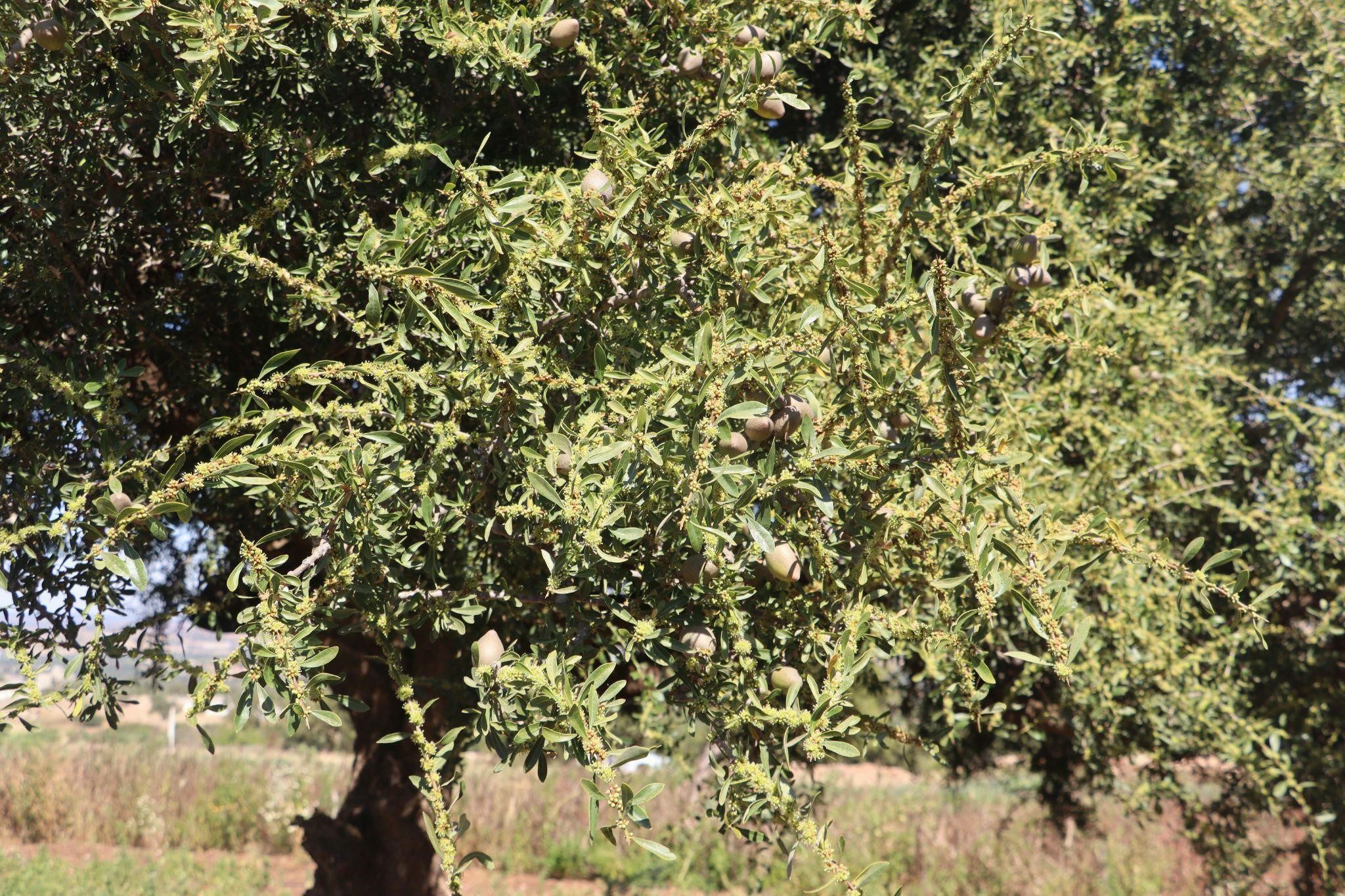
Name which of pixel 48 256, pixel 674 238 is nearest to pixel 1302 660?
pixel 674 238

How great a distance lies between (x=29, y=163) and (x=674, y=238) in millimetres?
1603

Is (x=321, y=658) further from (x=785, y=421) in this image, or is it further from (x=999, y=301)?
(x=999, y=301)

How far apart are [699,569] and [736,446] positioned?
223mm

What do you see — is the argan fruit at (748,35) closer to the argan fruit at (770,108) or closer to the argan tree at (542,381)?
the argan tree at (542,381)

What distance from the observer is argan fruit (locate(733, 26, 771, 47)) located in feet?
7.03

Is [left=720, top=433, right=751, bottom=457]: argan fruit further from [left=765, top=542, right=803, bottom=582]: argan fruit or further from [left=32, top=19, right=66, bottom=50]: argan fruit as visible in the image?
[left=32, top=19, right=66, bottom=50]: argan fruit

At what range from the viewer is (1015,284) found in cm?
173

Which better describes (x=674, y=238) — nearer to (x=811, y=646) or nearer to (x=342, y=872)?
(x=811, y=646)

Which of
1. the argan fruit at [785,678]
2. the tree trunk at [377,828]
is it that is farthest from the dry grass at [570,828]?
the argan fruit at [785,678]

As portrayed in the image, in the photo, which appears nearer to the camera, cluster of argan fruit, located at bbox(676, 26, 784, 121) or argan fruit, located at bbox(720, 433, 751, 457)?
argan fruit, located at bbox(720, 433, 751, 457)

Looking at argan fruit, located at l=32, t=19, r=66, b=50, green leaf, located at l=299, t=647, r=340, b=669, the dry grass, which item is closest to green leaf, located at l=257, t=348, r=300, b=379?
green leaf, located at l=299, t=647, r=340, b=669

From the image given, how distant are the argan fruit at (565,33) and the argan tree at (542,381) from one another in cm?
1

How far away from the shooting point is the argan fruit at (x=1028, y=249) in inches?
69.5

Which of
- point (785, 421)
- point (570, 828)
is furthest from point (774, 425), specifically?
point (570, 828)
